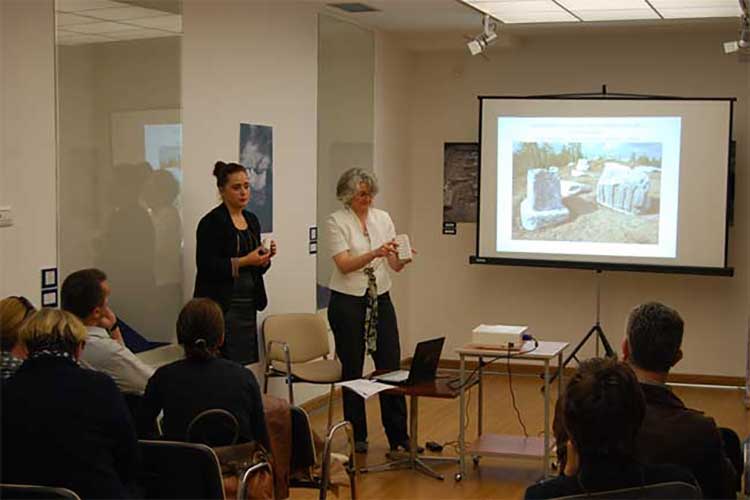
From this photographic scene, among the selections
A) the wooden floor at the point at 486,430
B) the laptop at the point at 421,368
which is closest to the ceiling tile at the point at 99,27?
the laptop at the point at 421,368

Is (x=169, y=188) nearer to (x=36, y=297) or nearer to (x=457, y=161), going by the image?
(x=36, y=297)

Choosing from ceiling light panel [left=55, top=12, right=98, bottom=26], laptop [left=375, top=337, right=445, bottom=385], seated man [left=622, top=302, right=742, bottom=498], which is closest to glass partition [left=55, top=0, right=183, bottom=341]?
ceiling light panel [left=55, top=12, right=98, bottom=26]

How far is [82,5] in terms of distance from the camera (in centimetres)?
471

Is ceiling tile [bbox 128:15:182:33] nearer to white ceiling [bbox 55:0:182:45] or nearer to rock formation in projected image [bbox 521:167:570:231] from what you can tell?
white ceiling [bbox 55:0:182:45]

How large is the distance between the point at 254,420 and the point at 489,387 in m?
4.84

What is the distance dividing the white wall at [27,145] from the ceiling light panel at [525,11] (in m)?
2.79

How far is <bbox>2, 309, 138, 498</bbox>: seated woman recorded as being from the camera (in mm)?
2879

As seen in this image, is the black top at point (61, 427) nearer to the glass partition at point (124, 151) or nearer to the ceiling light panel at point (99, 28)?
the glass partition at point (124, 151)

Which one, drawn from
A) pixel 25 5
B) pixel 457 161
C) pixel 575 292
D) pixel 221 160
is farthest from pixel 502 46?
pixel 25 5

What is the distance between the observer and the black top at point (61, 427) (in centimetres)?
288

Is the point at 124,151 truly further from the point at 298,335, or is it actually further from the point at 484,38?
the point at 484,38

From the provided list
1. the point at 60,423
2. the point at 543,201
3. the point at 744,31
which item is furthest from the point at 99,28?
the point at 543,201

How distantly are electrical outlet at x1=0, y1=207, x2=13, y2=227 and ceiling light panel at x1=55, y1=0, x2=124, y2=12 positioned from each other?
37.7 inches

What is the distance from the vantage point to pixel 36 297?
446 cm
